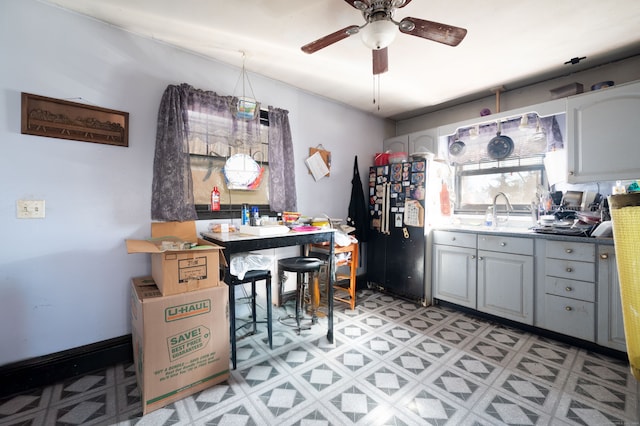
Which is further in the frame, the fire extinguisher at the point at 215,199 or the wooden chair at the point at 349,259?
the wooden chair at the point at 349,259

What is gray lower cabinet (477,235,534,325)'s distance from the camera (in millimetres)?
2428

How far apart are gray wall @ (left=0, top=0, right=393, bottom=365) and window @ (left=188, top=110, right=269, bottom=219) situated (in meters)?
0.34

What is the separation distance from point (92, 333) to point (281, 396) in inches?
55.8

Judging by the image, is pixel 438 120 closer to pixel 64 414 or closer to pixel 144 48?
pixel 144 48

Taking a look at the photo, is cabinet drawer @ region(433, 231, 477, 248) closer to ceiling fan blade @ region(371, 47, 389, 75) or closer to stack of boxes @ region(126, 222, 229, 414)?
ceiling fan blade @ region(371, 47, 389, 75)

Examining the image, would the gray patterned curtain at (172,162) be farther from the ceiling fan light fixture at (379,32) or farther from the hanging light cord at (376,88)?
the hanging light cord at (376,88)

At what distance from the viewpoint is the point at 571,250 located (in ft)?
7.20

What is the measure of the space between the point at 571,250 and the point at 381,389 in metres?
1.89

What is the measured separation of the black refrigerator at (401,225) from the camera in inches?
120

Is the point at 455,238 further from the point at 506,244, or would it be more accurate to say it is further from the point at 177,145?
the point at 177,145

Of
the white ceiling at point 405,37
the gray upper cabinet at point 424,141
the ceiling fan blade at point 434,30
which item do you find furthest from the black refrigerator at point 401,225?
the ceiling fan blade at point 434,30

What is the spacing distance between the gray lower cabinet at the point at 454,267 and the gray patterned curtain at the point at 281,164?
1693mm

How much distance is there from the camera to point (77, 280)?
6.12 feet

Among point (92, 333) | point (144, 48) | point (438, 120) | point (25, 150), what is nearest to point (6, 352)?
point (92, 333)
